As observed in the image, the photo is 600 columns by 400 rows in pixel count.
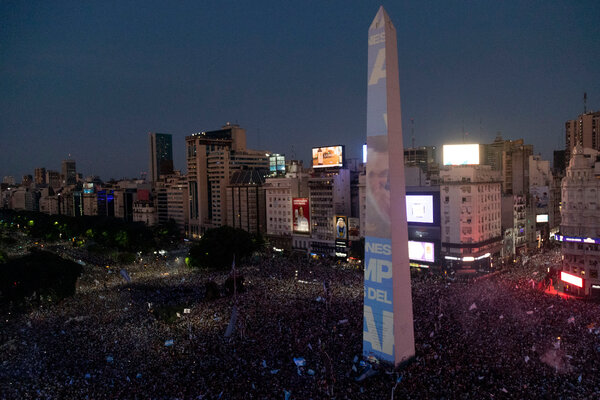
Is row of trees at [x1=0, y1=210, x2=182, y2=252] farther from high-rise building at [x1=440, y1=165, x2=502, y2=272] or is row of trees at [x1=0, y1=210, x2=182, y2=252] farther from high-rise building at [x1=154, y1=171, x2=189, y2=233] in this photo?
high-rise building at [x1=440, y1=165, x2=502, y2=272]

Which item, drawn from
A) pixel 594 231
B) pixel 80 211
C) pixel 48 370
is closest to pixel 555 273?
pixel 594 231

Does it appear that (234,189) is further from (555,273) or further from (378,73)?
(378,73)

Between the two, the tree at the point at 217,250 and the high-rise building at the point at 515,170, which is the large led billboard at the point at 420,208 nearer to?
the tree at the point at 217,250

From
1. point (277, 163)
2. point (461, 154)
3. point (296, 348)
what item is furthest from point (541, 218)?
point (296, 348)

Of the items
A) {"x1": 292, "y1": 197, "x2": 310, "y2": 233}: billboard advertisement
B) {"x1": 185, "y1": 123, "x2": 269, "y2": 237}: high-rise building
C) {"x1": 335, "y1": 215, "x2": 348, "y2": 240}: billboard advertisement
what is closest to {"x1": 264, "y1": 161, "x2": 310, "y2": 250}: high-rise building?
{"x1": 292, "y1": 197, "x2": 310, "y2": 233}: billboard advertisement

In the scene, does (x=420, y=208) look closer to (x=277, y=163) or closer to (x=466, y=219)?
(x=466, y=219)

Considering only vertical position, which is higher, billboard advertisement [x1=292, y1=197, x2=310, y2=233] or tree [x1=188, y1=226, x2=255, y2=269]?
billboard advertisement [x1=292, y1=197, x2=310, y2=233]
